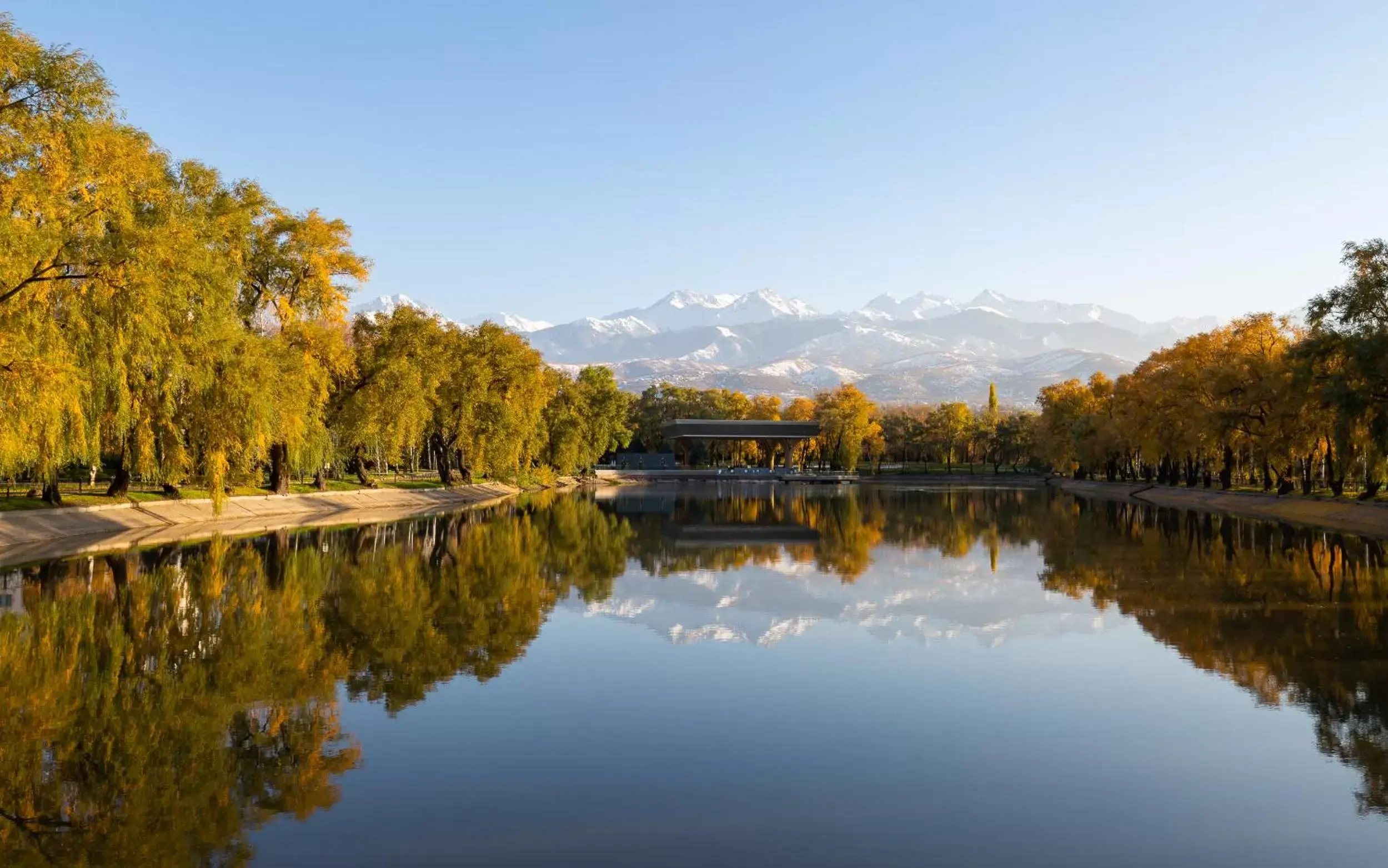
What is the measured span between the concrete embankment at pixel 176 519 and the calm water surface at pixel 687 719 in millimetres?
6299

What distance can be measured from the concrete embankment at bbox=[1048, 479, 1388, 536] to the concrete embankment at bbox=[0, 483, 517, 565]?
134 feet

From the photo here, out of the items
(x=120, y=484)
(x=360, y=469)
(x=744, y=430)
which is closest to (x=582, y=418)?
(x=360, y=469)

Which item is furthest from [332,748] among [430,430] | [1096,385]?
[1096,385]

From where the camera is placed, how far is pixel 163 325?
28062 millimetres

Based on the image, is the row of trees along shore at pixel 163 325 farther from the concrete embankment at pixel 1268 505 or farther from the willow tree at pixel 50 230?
the concrete embankment at pixel 1268 505

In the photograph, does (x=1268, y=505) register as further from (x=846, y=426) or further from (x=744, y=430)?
(x=744, y=430)

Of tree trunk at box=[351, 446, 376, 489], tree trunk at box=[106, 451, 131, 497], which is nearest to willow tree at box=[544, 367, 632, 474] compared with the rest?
tree trunk at box=[351, 446, 376, 489]

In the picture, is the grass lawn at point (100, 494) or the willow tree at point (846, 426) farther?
the willow tree at point (846, 426)

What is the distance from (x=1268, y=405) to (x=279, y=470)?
49.0m

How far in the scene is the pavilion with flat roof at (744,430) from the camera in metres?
134

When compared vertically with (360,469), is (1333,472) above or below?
below

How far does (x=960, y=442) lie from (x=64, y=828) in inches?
5365

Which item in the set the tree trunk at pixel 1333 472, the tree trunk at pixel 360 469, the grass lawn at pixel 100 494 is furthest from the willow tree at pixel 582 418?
the tree trunk at pixel 1333 472

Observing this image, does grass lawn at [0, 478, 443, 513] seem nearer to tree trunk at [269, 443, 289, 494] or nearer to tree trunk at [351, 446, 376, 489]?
tree trunk at [351, 446, 376, 489]
